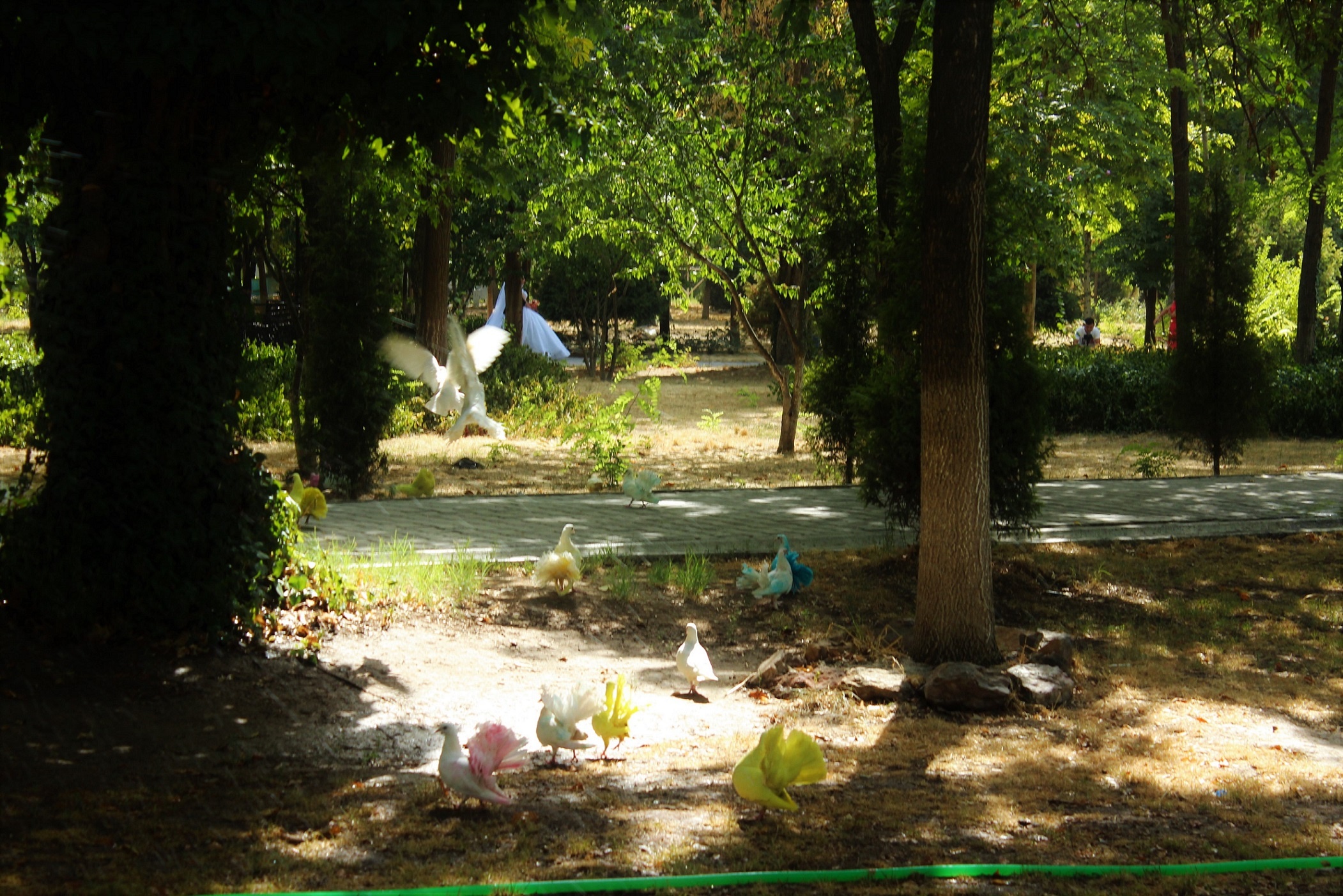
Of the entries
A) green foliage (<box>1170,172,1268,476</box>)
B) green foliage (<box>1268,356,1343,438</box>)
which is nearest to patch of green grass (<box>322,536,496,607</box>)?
green foliage (<box>1170,172,1268,476</box>)

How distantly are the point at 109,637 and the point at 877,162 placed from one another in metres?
6.97

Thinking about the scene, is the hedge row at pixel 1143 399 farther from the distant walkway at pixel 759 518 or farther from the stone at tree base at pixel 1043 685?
the stone at tree base at pixel 1043 685

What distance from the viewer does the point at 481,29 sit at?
5.87 meters

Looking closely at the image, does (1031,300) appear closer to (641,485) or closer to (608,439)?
(608,439)

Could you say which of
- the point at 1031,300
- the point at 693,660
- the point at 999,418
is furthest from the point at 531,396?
the point at 693,660

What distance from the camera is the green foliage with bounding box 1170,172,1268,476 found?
49.3ft

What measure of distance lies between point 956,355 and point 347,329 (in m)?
6.90

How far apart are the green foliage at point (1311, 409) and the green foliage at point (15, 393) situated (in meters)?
17.9

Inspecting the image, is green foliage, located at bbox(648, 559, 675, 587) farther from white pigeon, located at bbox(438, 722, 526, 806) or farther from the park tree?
white pigeon, located at bbox(438, 722, 526, 806)

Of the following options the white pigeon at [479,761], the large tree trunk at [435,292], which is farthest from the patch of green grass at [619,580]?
the large tree trunk at [435,292]

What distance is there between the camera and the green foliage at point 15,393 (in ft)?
51.9

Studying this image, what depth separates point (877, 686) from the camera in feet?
22.1

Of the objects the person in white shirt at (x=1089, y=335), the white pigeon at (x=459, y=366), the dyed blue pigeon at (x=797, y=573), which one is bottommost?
the dyed blue pigeon at (x=797, y=573)

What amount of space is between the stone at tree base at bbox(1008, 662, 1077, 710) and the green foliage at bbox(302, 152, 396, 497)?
7.36 meters
